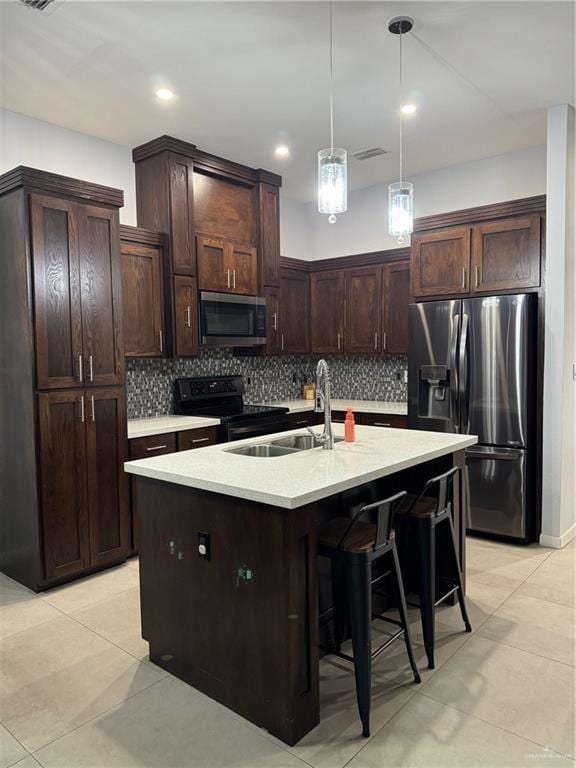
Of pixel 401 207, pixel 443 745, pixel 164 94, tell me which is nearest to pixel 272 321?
pixel 164 94

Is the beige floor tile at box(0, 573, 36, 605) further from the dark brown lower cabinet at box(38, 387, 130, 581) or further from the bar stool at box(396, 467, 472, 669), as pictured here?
the bar stool at box(396, 467, 472, 669)

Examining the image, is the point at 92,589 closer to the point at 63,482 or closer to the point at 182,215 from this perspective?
the point at 63,482

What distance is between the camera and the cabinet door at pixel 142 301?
3867 millimetres

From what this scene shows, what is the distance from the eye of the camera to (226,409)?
4770 millimetres

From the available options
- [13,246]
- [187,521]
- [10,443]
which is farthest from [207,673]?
[13,246]

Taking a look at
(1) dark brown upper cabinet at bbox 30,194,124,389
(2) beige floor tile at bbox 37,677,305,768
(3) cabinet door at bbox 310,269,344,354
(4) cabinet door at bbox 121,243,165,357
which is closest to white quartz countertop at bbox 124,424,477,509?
(2) beige floor tile at bbox 37,677,305,768

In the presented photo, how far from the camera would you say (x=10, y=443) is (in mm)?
3342

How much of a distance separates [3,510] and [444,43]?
12.4 feet

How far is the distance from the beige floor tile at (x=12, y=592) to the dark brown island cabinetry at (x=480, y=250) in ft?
11.6

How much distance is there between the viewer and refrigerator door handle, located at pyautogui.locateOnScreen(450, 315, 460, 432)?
407cm

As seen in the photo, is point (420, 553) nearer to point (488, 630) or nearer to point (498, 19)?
point (488, 630)

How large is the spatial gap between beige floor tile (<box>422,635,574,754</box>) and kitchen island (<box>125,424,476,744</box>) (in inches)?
25.1

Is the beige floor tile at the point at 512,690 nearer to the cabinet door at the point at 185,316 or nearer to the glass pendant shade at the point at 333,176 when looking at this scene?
the glass pendant shade at the point at 333,176

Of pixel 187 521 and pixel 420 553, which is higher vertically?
pixel 187 521
